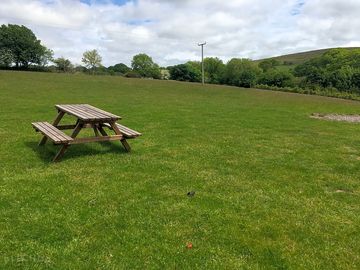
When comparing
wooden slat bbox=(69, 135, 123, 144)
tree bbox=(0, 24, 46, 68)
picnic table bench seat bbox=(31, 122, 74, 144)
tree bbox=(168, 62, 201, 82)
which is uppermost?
tree bbox=(0, 24, 46, 68)

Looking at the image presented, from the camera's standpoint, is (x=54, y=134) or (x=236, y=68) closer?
(x=54, y=134)

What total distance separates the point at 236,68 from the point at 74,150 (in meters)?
102

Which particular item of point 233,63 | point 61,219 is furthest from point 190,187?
point 233,63

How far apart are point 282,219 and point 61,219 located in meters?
3.17

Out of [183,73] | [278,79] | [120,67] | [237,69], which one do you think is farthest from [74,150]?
[120,67]

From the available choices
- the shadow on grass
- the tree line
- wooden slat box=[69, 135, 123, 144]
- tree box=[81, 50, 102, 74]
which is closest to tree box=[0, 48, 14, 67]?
the tree line

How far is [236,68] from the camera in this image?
4183 inches

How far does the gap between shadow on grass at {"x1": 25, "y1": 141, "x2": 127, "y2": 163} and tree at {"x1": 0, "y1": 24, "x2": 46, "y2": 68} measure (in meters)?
75.9

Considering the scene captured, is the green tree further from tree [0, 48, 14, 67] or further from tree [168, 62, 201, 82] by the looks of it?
tree [0, 48, 14, 67]

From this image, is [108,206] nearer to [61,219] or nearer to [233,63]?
[61,219]

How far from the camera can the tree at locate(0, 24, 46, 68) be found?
77.7 metres

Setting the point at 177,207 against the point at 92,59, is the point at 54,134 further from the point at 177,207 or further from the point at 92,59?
the point at 92,59

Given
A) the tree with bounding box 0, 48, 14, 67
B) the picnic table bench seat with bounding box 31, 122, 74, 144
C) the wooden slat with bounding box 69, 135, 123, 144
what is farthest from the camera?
the tree with bounding box 0, 48, 14, 67

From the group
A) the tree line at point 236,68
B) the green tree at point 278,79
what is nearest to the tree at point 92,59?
the tree line at point 236,68
